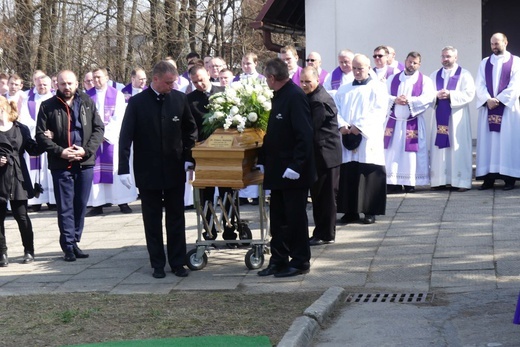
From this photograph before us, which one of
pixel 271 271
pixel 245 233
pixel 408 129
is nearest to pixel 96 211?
pixel 245 233

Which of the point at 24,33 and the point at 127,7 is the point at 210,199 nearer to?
the point at 127,7

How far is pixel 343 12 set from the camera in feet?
64.0

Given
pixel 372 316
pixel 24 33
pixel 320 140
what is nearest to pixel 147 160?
pixel 320 140

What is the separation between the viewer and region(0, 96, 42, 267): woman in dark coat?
10.1m

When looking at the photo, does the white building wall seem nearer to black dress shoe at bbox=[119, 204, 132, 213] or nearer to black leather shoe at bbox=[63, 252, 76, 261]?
black dress shoe at bbox=[119, 204, 132, 213]

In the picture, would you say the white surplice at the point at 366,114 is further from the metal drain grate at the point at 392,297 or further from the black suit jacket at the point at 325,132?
the metal drain grate at the point at 392,297

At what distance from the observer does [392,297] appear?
26.7ft

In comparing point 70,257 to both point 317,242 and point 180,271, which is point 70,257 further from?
point 317,242

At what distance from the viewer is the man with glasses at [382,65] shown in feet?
47.2

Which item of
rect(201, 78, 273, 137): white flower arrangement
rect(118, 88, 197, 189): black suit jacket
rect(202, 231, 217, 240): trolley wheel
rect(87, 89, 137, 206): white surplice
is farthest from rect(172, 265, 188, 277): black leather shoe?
rect(87, 89, 137, 206): white surplice

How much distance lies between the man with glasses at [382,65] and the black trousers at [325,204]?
4172mm

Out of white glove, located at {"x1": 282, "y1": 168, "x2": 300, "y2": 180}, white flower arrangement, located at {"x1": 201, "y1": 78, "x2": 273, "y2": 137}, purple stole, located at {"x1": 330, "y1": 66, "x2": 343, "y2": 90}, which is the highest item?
purple stole, located at {"x1": 330, "y1": 66, "x2": 343, "y2": 90}

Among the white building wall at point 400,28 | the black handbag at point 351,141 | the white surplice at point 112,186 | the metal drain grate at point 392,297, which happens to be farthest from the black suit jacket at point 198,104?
the white building wall at point 400,28

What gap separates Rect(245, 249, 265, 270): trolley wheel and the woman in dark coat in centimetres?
250
